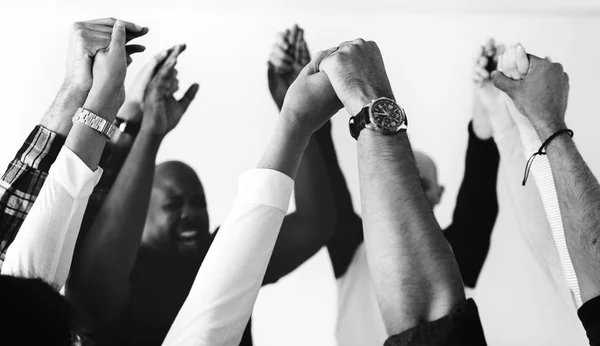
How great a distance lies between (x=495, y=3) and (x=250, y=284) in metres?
1.00

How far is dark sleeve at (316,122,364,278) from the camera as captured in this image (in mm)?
1132

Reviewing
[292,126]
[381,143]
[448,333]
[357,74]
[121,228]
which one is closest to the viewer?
[448,333]

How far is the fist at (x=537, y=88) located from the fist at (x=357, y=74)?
404 mm

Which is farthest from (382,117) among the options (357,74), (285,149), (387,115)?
(285,149)

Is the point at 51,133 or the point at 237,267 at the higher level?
the point at 51,133

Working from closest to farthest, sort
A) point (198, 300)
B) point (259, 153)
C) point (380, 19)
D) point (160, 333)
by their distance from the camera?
point (198, 300) < point (160, 333) < point (259, 153) < point (380, 19)

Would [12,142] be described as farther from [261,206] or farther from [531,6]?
[531,6]

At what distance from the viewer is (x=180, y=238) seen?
1.12m

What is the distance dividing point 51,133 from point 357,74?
679 millimetres

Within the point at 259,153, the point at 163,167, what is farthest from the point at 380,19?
the point at 163,167

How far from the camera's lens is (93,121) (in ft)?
3.02

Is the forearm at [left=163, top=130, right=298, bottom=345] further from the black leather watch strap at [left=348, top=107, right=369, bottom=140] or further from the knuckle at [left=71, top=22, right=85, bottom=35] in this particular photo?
the knuckle at [left=71, top=22, right=85, bottom=35]

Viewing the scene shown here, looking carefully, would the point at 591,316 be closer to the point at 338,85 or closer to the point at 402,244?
the point at 402,244

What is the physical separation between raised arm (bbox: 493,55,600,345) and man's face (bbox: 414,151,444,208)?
0.23 m
